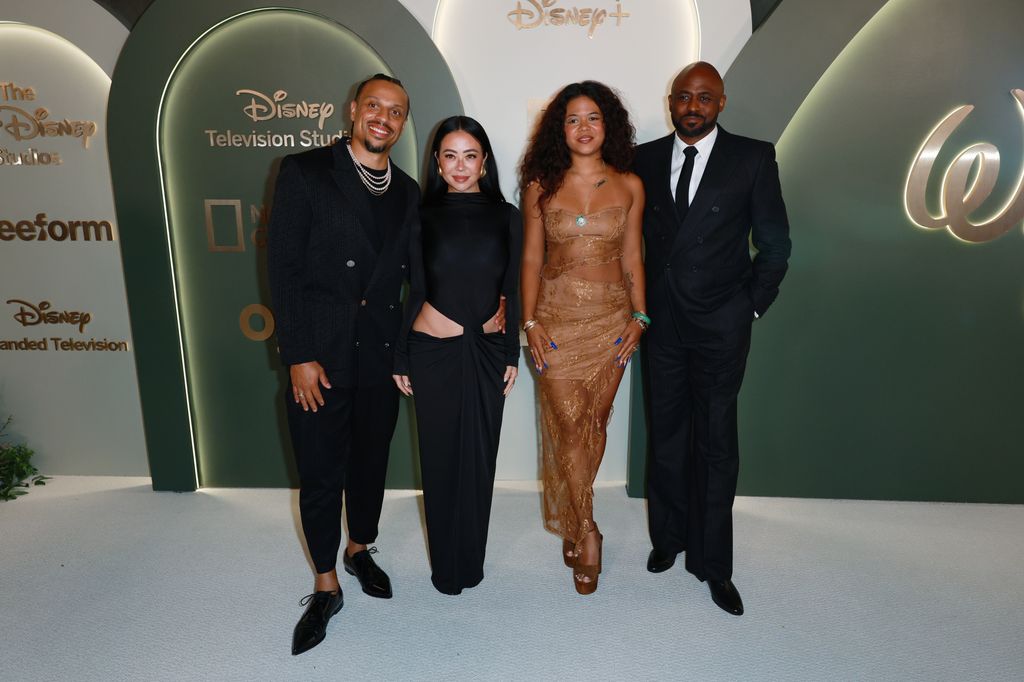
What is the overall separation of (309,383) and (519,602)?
1.27m

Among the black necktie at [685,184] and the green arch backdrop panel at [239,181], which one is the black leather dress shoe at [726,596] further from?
the green arch backdrop panel at [239,181]

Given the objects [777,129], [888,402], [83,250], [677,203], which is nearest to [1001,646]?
[888,402]

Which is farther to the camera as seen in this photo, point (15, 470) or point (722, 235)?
point (15, 470)

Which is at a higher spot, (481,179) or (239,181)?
(239,181)

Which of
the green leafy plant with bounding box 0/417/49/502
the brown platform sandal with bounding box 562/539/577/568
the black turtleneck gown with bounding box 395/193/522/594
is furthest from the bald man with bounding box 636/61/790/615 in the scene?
the green leafy plant with bounding box 0/417/49/502

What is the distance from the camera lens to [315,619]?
7.77 ft

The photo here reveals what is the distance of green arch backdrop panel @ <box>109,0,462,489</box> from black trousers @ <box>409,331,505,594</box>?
1.08m

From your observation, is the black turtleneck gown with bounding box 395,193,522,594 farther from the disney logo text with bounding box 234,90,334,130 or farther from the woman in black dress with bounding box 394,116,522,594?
the disney logo text with bounding box 234,90,334,130

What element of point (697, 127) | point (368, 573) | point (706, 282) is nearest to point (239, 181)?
point (368, 573)

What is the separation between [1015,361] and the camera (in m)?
3.30

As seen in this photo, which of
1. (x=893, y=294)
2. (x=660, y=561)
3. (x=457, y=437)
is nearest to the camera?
(x=457, y=437)

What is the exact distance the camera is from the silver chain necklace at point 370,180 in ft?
7.39

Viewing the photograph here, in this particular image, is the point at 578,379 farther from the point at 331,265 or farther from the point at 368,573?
the point at 368,573

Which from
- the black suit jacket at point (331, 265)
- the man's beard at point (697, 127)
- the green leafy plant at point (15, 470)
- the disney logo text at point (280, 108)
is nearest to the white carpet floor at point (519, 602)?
the green leafy plant at point (15, 470)
